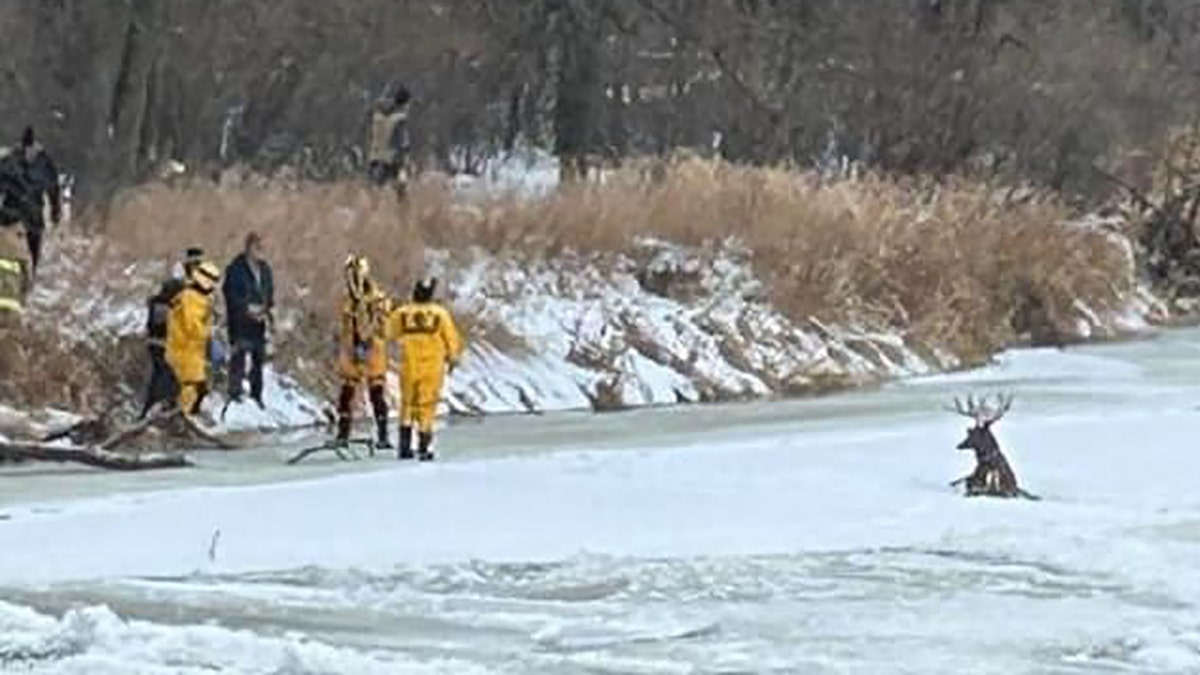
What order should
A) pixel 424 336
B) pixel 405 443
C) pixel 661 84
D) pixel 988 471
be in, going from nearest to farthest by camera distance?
1. pixel 988 471
2. pixel 424 336
3. pixel 405 443
4. pixel 661 84

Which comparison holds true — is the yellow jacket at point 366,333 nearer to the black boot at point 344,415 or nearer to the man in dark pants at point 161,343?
the black boot at point 344,415

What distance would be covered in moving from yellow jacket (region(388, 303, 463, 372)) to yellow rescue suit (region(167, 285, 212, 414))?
212 cm

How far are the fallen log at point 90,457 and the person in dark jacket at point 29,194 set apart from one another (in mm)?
3608

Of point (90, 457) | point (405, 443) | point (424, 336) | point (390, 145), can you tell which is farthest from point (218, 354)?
point (390, 145)

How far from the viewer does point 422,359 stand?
70.0 ft

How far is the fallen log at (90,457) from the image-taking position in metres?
20.7

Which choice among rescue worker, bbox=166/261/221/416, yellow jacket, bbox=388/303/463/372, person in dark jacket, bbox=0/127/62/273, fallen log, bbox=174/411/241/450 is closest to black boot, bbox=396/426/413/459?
yellow jacket, bbox=388/303/463/372

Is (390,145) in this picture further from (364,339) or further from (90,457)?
(90,457)

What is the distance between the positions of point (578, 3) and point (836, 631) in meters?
28.0

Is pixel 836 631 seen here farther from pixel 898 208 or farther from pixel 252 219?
pixel 898 208

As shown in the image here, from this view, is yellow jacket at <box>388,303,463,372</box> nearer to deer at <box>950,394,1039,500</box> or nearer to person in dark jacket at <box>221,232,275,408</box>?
person in dark jacket at <box>221,232,275,408</box>

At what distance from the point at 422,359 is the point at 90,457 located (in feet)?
8.19

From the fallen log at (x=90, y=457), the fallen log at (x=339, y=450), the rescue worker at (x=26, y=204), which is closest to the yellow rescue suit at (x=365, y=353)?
the fallen log at (x=339, y=450)

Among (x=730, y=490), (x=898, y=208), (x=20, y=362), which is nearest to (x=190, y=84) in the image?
(x=898, y=208)
